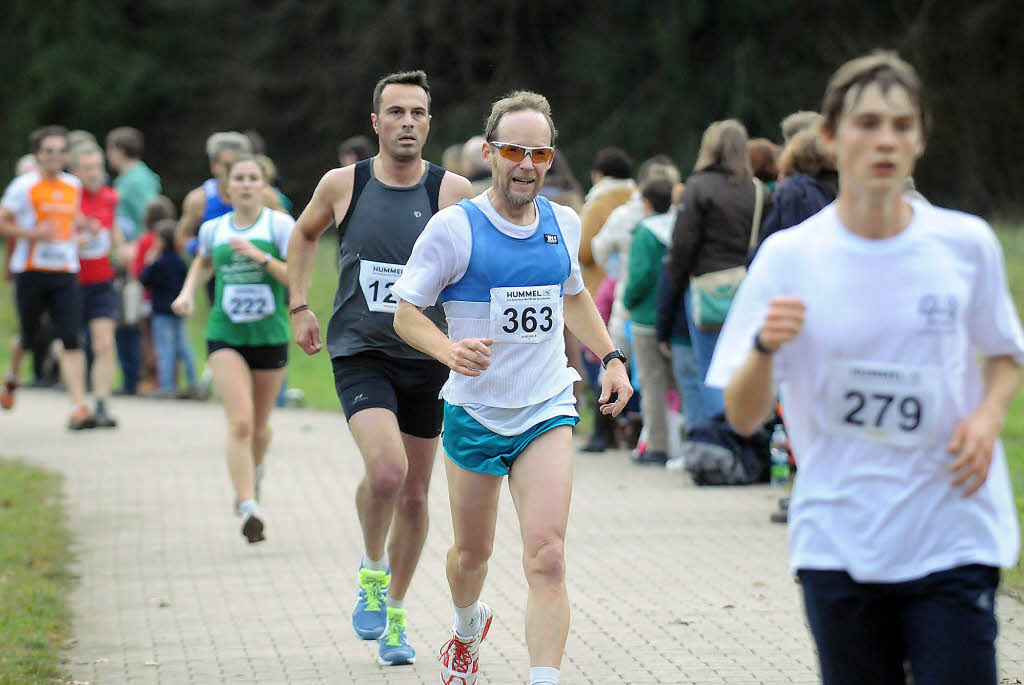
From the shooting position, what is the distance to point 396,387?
6594 millimetres

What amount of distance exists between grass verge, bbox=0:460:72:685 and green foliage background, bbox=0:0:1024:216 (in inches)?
952

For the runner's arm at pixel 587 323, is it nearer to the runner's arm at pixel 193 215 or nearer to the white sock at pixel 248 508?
the white sock at pixel 248 508

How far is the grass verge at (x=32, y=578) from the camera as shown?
6473 millimetres

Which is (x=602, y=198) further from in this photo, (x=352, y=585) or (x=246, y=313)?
(x=352, y=585)

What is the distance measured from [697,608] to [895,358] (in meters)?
4.06

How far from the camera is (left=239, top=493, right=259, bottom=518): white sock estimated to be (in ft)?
29.1

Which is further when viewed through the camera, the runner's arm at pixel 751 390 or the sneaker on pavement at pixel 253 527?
the sneaker on pavement at pixel 253 527

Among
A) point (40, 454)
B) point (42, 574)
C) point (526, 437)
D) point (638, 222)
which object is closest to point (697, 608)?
point (526, 437)

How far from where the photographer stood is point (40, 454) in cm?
1353

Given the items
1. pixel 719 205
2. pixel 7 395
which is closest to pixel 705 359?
pixel 719 205

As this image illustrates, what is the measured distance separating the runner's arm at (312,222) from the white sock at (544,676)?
7.50ft

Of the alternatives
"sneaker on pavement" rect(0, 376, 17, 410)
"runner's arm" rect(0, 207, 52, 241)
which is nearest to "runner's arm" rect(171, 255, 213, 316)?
"runner's arm" rect(0, 207, 52, 241)

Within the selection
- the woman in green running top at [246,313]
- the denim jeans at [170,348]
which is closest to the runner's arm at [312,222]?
the woman in green running top at [246,313]

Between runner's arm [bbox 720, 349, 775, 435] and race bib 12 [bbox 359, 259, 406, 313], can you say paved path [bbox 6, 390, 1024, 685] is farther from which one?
runner's arm [bbox 720, 349, 775, 435]
